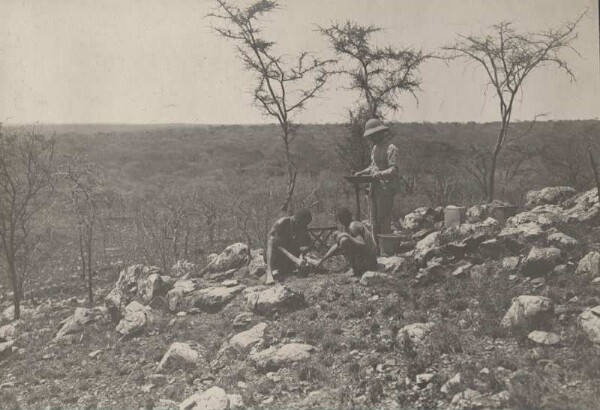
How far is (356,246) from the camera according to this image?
6.93 meters

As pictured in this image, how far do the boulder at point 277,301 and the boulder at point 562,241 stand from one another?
3244 mm

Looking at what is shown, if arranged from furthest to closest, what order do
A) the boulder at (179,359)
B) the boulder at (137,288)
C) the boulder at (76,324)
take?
the boulder at (137,288) → the boulder at (76,324) → the boulder at (179,359)

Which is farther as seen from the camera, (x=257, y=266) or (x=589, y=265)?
(x=257, y=266)

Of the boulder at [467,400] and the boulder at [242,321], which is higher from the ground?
the boulder at [467,400]

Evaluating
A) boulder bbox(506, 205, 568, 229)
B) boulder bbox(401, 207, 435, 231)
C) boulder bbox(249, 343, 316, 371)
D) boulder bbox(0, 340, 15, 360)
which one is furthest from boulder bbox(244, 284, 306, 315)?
boulder bbox(0, 340, 15, 360)

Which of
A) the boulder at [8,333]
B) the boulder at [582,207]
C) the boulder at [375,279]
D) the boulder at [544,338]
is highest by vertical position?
the boulder at [582,207]

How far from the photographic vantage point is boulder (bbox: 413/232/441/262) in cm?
698

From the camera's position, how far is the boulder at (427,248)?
22.9 feet

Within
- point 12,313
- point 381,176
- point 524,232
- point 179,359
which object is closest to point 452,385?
point 179,359

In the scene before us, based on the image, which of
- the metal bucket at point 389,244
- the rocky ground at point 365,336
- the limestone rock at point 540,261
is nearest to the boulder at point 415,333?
the rocky ground at point 365,336

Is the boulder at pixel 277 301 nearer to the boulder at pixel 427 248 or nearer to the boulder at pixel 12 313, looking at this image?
the boulder at pixel 427 248

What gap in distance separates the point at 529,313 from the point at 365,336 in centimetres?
164

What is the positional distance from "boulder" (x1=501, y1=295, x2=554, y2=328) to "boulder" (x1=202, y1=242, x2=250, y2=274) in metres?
5.10

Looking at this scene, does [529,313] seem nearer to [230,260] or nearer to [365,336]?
[365,336]
